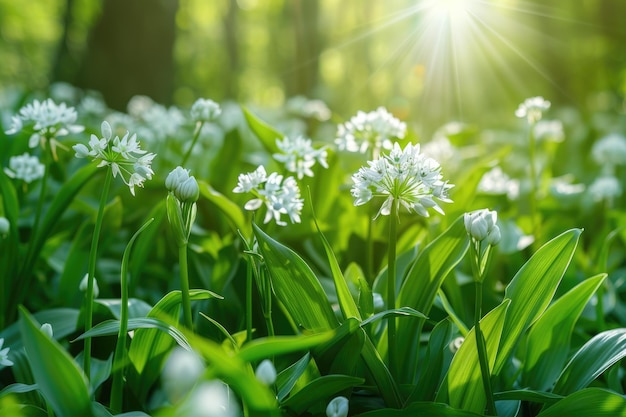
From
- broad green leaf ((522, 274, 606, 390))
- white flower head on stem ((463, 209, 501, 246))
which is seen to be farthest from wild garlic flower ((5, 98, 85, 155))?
broad green leaf ((522, 274, 606, 390))

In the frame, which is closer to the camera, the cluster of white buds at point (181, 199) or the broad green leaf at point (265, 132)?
the cluster of white buds at point (181, 199)

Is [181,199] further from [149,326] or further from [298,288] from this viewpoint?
[298,288]

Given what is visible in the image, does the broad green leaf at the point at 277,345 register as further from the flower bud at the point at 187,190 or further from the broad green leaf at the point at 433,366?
the broad green leaf at the point at 433,366

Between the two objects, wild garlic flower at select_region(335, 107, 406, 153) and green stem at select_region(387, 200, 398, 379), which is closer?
green stem at select_region(387, 200, 398, 379)

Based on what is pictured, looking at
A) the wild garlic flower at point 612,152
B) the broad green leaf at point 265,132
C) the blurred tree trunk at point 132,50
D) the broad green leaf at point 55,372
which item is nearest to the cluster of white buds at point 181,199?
the broad green leaf at point 55,372

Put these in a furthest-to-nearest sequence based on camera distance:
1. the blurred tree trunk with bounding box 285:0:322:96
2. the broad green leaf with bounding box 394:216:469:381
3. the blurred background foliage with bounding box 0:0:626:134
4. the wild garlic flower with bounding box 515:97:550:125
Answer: the blurred tree trunk with bounding box 285:0:322:96, the blurred background foliage with bounding box 0:0:626:134, the wild garlic flower with bounding box 515:97:550:125, the broad green leaf with bounding box 394:216:469:381

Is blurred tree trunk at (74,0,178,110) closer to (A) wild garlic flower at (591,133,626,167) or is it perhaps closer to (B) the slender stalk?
(A) wild garlic flower at (591,133,626,167)

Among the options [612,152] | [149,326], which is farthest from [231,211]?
[612,152]
